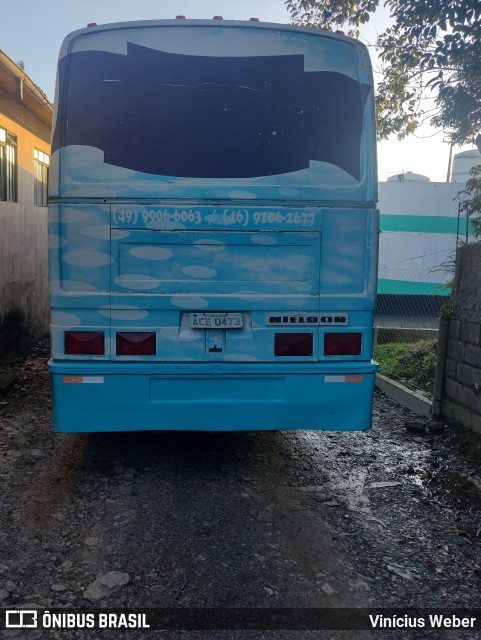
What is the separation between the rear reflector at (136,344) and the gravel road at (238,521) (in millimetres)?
1109

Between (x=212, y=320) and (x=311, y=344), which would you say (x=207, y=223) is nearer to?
(x=212, y=320)

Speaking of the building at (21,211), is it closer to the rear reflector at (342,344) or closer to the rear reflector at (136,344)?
the rear reflector at (136,344)

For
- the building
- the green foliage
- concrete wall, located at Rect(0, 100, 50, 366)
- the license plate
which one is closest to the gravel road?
the license plate

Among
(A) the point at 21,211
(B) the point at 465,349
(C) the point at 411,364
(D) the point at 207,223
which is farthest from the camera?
(A) the point at 21,211

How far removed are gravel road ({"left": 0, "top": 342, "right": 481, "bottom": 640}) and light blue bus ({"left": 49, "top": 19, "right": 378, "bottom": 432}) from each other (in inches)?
26.8

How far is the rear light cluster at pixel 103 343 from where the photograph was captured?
443 cm

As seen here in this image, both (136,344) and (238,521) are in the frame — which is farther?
(136,344)

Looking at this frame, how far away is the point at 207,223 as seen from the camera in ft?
14.5

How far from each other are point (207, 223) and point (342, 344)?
138cm

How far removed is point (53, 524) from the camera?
13.3ft

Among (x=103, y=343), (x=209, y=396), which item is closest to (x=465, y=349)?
(x=209, y=396)

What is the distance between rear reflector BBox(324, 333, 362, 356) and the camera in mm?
4559

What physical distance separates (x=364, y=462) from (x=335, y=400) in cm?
119

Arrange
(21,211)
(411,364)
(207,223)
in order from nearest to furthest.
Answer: (207,223) → (411,364) → (21,211)
